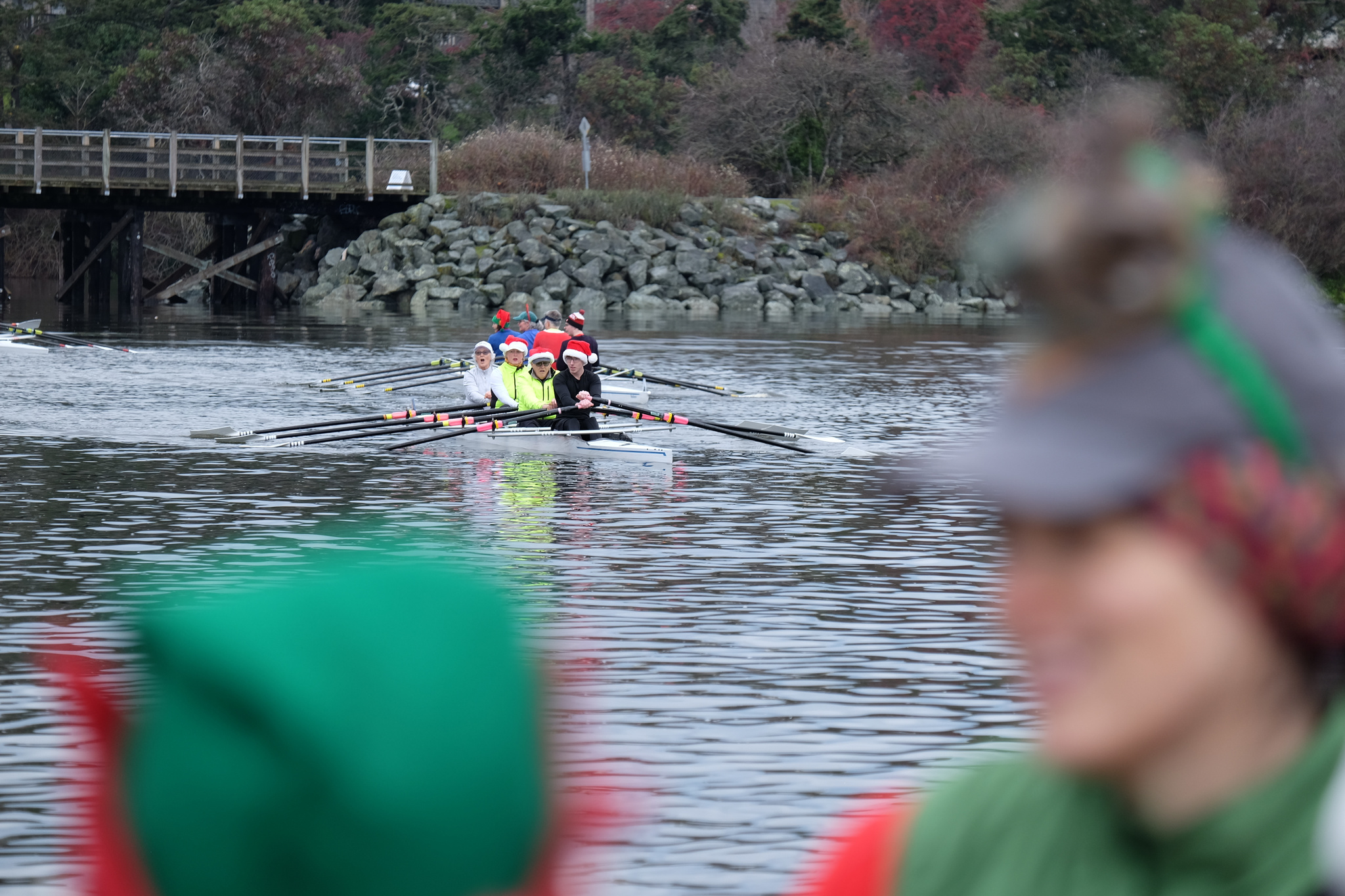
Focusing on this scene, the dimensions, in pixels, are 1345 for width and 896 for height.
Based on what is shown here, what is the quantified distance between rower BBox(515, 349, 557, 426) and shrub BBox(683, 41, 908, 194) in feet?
130

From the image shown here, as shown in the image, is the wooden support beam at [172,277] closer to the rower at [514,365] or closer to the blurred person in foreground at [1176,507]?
the rower at [514,365]

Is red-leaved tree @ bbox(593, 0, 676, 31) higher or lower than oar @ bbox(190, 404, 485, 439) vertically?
higher

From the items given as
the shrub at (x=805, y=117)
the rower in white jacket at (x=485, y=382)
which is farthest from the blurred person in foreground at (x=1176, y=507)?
the shrub at (x=805, y=117)

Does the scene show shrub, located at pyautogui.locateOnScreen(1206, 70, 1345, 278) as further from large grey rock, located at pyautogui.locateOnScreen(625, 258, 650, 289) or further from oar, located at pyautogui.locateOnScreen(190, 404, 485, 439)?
oar, located at pyautogui.locateOnScreen(190, 404, 485, 439)

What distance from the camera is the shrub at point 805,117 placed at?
186 ft

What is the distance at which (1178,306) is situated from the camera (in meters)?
0.94

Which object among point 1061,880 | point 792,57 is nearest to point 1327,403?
point 1061,880

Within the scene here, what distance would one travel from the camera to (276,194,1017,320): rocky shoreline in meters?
48.6

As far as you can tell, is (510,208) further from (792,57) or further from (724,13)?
(724,13)

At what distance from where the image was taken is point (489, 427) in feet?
54.7

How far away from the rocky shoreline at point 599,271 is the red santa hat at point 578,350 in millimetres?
30170

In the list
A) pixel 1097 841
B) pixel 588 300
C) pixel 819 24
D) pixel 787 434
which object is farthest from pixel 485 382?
pixel 819 24

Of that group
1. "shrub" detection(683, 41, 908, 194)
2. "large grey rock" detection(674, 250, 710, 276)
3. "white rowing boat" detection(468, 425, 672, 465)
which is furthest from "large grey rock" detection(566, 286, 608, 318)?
"white rowing boat" detection(468, 425, 672, 465)

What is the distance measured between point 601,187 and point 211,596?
5238 cm
